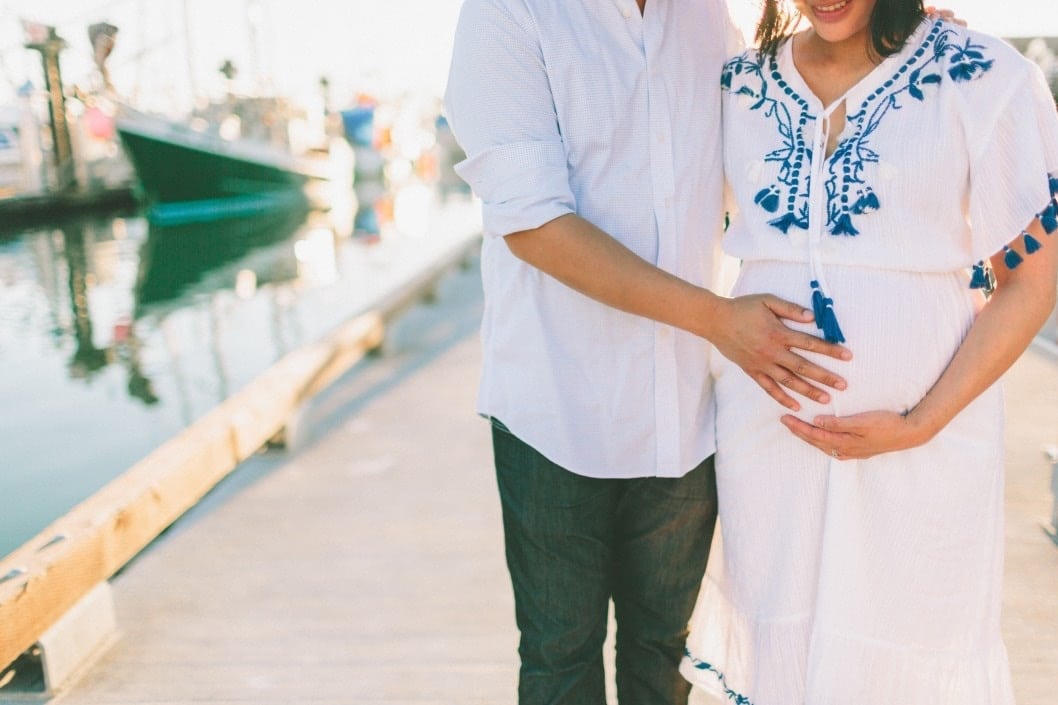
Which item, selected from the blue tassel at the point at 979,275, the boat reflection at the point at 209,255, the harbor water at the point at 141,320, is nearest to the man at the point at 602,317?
the blue tassel at the point at 979,275

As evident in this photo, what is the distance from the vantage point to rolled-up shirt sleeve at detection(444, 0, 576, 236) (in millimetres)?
1250

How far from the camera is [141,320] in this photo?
939cm

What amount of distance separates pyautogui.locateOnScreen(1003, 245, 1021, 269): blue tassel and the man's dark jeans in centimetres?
51

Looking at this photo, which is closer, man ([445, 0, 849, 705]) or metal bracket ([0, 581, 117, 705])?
man ([445, 0, 849, 705])

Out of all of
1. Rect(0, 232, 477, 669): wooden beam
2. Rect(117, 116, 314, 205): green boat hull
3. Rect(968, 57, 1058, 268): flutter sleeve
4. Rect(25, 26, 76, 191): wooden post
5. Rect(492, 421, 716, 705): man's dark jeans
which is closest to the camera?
Rect(968, 57, 1058, 268): flutter sleeve

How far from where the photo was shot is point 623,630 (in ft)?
5.18

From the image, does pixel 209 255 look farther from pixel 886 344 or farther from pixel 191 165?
pixel 886 344

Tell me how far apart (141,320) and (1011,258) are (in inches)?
365

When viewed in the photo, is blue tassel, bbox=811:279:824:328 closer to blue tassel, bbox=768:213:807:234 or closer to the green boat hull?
blue tassel, bbox=768:213:807:234

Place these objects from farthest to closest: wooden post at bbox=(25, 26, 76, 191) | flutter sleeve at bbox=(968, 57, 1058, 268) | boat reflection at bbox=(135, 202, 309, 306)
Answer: wooden post at bbox=(25, 26, 76, 191)
boat reflection at bbox=(135, 202, 309, 306)
flutter sleeve at bbox=(968, 57, 1058, 268)

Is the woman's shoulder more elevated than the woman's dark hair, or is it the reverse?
the woman's dark hair

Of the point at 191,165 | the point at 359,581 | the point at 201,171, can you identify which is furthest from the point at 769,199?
the point at 201,171

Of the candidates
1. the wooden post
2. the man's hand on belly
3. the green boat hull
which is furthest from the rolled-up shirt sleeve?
the green boat hull

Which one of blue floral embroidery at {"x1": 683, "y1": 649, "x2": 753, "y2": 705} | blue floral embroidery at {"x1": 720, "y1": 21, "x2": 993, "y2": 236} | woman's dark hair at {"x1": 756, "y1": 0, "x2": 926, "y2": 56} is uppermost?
woman's dark hair at {"x1": 756, "y1": 0, "x2": 926, "y2": 56}
